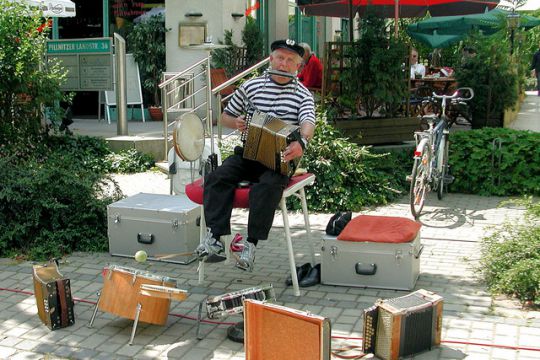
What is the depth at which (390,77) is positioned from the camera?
351 inches

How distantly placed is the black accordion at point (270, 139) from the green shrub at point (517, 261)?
1595 mm

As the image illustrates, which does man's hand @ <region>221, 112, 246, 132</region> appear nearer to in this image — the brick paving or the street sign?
the brick paving

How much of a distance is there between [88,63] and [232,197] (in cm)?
635

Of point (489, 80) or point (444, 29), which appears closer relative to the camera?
point (489, 80)

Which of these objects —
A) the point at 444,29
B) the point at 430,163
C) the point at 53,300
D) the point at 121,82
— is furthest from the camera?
the point at 444,29

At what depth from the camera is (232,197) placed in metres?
4.87

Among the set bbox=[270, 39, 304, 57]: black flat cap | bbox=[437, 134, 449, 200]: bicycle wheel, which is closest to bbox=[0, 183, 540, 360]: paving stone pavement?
bbox=[437, 134, 449, 200]: bicycle wheel

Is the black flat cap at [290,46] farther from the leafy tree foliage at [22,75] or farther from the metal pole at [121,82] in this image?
the metal pole at [121,82]

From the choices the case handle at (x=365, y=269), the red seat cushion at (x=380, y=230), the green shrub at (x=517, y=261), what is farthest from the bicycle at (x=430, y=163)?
the case handle at (x=365, y=269)

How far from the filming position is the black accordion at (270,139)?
475 centimetres

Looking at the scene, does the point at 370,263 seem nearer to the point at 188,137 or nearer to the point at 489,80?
the point at 188,137

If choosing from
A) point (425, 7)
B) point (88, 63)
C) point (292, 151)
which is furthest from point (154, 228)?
point (425, 7)

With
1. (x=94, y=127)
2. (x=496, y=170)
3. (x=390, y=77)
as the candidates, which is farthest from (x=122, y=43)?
(x=496, y=170)

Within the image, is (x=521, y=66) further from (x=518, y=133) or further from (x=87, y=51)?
(x=87, y=51)
